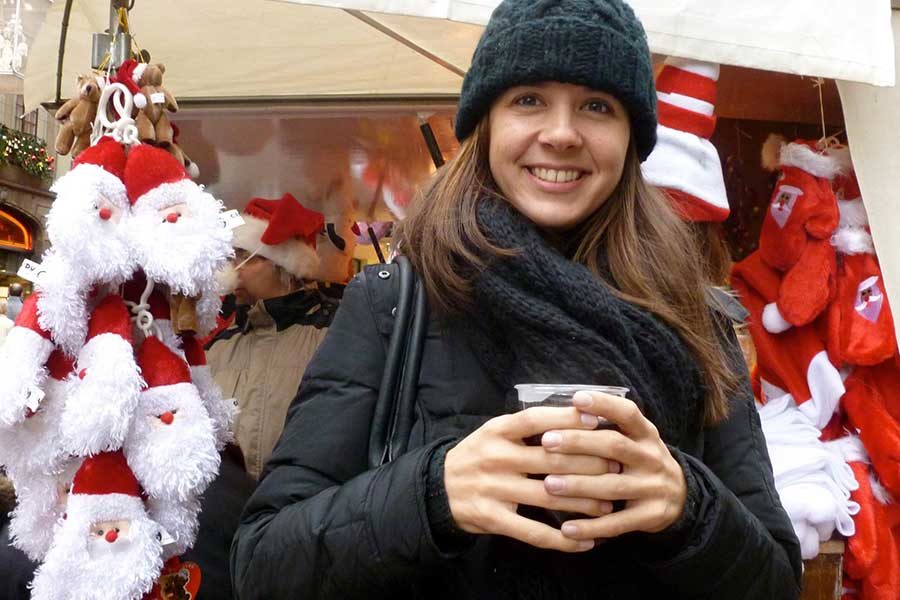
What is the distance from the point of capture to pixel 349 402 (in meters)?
1.18

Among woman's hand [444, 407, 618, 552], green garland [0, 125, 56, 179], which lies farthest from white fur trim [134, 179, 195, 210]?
→ green garland [0, 125, 56, 179]

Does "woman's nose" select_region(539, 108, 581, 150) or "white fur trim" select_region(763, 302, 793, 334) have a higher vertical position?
"woman's nose" select_region(539, 108, 581, 150)

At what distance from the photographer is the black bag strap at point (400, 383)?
1.19 metres

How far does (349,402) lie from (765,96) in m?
2.72

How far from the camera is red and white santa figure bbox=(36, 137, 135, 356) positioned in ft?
5.74

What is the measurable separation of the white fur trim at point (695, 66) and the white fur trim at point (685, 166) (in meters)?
0.19

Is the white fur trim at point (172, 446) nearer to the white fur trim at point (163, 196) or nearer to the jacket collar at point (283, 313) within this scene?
the white fur trim at point (163, 196)

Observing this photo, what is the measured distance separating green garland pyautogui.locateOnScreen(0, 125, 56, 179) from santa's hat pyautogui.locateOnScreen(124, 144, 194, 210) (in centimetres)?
1772

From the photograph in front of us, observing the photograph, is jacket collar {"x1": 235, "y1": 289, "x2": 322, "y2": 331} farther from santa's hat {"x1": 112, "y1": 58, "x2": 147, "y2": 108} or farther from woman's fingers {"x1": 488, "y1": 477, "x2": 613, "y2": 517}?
woman's fingers {"x1": 488, "y1": 477, "x2": 613, "y2": 517}

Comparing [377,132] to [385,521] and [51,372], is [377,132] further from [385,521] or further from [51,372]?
[385,521]

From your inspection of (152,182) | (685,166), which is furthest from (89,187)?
(685,166)

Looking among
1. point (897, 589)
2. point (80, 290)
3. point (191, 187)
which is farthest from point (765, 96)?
point (80, 290)

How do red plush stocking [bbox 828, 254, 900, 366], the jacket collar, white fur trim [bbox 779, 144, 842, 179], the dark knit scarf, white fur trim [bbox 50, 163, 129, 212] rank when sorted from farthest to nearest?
the jacket collar, white fur trim [bbox 779, 144, 842, 179], red plush stocking [bbox 828, 254, 900, 366], white fur trim [bbox 50, 163, 129, 212], the dark knit scarf

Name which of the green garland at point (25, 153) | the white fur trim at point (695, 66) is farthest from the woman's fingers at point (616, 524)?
the green garland at point (25, 153)
